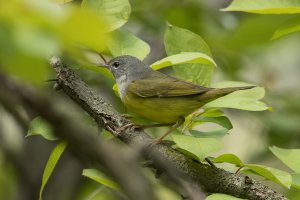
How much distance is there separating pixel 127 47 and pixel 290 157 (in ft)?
2.76

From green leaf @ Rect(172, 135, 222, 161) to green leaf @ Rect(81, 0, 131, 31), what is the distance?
560 millimetres

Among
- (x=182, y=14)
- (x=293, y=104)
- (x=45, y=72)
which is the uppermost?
(x=45, y=72)

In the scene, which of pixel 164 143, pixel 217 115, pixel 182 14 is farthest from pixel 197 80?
pixel 182 14

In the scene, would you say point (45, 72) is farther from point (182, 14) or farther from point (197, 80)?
point (182, 14)

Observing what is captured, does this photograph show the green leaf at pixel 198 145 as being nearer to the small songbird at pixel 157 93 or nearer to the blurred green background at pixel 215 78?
the small songbird at pixel 157 93

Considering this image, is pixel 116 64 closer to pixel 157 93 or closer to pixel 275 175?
pixel 157 93

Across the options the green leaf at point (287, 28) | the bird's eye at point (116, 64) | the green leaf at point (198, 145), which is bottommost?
the bird's eye at point (116, 64)

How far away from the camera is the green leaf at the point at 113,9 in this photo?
104 inches

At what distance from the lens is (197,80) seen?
9.75 ft

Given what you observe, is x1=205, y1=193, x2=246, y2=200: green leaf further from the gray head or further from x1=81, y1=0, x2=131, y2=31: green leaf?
the gray head

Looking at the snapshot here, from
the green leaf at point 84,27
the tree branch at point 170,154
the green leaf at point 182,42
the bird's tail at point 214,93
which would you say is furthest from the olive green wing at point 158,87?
the green leaf at point 84,27

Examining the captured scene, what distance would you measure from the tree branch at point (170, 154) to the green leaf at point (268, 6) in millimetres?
638

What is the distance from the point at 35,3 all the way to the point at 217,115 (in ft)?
5.62

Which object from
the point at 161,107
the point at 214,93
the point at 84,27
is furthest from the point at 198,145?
the point at 84,27
